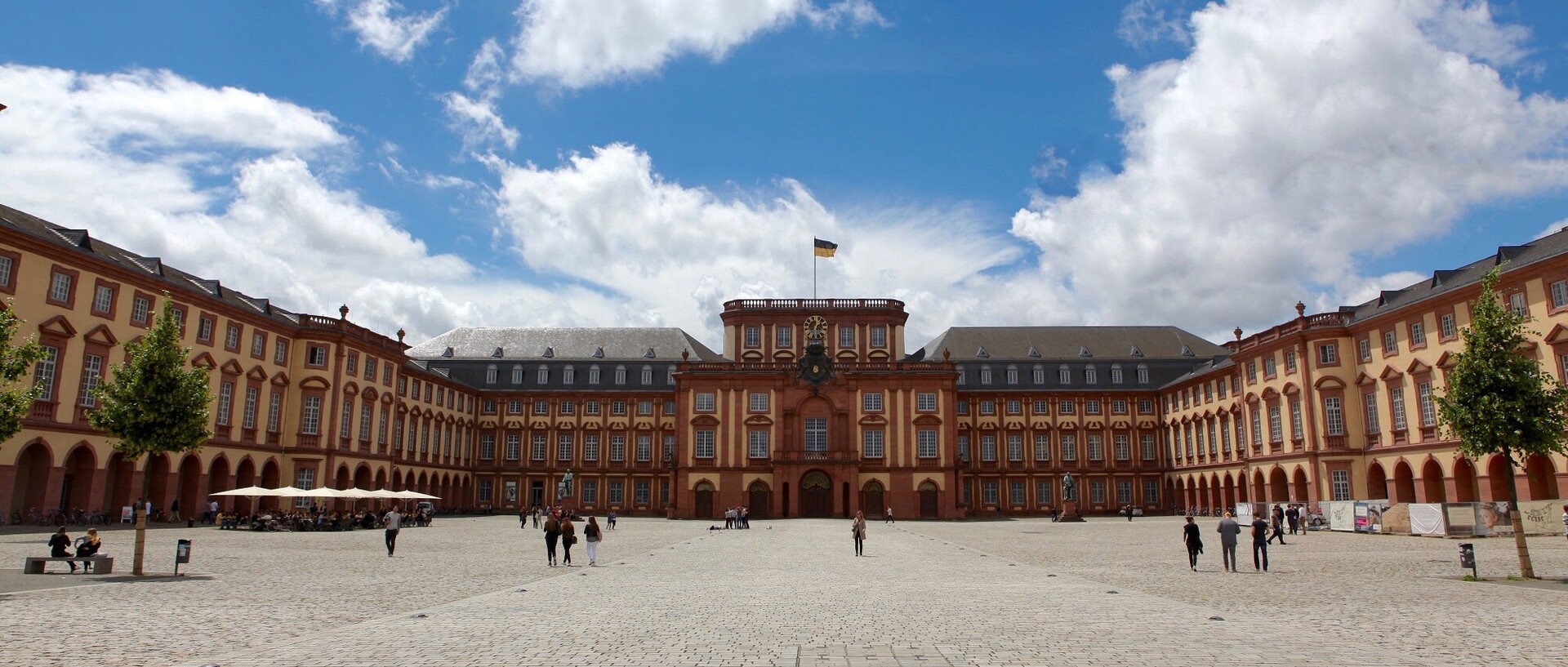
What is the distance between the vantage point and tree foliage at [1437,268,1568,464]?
2392cm

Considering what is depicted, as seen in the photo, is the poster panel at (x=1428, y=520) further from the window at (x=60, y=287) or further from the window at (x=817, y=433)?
the window at (x=60, y=287)

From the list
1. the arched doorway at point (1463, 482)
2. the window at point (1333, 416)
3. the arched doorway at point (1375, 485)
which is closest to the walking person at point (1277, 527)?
the arched doorway at point (1463, 482)

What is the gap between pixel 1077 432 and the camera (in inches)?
3228

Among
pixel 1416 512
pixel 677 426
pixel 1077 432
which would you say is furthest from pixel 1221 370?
pixel 677 426

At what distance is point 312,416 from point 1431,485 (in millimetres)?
61788

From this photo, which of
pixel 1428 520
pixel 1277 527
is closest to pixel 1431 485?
pixel 1428 520

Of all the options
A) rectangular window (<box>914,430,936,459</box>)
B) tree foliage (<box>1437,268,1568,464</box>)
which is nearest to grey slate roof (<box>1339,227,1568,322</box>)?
tree foliage (<box>1437,268,1568,464</box>)

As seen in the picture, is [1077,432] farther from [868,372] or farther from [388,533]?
[388,533]

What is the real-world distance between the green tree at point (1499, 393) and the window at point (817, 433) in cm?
5157

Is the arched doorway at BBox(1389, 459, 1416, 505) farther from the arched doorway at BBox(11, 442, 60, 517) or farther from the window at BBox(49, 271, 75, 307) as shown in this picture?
the window at BBox(49, 271, 75, 307)

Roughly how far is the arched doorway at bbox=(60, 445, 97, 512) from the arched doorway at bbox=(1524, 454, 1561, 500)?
63.4 meters

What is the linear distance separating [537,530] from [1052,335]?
178 ft

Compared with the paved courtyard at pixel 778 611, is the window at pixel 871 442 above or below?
above

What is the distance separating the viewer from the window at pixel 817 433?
242 ft
